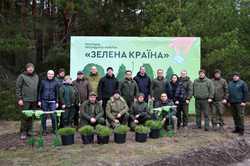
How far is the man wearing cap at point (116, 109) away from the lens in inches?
411

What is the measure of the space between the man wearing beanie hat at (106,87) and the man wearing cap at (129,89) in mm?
260

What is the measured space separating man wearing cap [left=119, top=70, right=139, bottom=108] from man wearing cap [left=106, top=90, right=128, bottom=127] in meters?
0.66

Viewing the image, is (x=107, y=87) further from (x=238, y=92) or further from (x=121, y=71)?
(x=238, y=92)

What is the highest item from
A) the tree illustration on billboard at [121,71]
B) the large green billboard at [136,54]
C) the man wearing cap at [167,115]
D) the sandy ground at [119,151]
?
the large green billboard at [136,54]

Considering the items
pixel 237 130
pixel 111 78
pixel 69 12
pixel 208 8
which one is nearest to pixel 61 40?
pixel 69 12

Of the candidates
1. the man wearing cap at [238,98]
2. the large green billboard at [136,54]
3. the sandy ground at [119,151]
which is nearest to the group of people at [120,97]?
the man wearing cap at [238,98]

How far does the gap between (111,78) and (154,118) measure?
4.99 feet

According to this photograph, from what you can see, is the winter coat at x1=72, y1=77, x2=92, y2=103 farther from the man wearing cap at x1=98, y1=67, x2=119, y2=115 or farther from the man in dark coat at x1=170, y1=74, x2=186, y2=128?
the man in dark coat at x1=170, y1=74, x2=186, y2=128

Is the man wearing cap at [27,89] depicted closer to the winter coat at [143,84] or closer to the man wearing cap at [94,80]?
the man wearing cap at [94,80]

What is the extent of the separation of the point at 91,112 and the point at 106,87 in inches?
44.4

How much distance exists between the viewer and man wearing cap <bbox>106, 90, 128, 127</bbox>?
10438 mm

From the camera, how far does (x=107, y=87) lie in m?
11.0

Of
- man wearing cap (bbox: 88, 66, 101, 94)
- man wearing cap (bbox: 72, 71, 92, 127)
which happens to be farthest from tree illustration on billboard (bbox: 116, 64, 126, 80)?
man wearing cap (bbox: 72, 71, 92, 127)

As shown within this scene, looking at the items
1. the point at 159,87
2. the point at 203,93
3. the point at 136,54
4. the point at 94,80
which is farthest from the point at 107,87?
the point at 136,54
